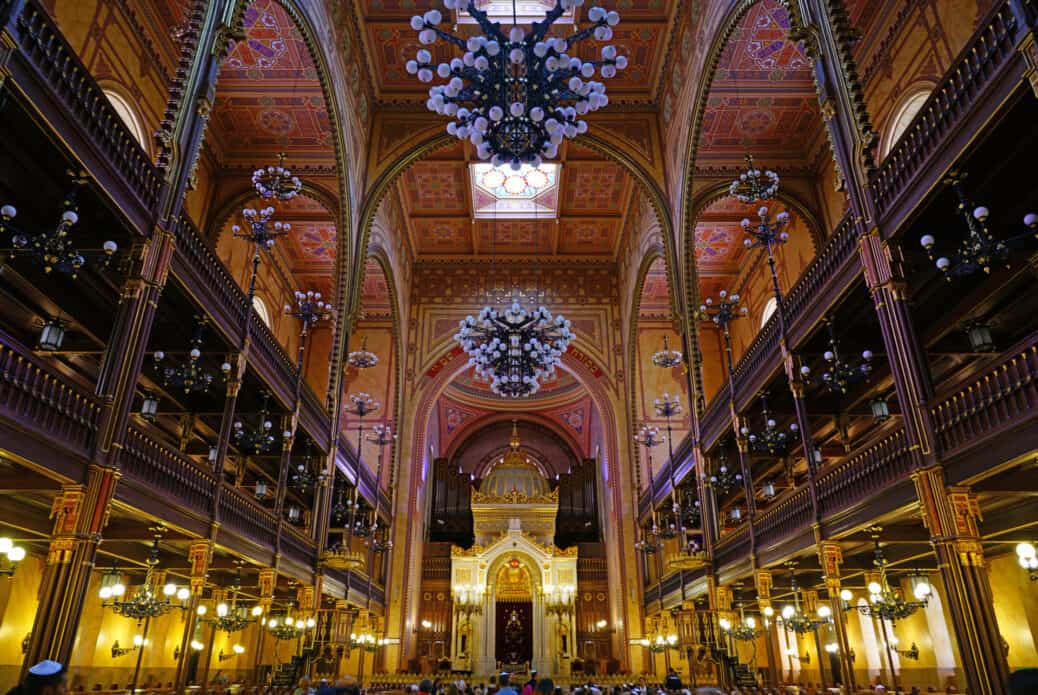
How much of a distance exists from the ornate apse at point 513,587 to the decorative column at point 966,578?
2121 centimetres

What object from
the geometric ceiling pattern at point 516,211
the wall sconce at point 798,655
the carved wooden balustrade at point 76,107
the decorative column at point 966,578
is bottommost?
the wall sconce at point 798,655

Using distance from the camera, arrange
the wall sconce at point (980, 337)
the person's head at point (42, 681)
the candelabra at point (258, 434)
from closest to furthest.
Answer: the person's head at point (42, 681)
the wall sconce at point (980, 337)
the candelabra at point (258, 434)

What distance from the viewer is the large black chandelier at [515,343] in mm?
A: 14078

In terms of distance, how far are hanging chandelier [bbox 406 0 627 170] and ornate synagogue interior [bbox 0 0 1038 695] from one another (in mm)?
56

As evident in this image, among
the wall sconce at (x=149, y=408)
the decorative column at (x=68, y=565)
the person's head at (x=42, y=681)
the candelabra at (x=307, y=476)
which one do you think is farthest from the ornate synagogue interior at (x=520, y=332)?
the person's head at (x=42, y=681)

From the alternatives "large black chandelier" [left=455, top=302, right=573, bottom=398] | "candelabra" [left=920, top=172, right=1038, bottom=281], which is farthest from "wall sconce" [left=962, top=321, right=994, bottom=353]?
"large black chandelier" [left=455, top=302, right=573, bottom=398]

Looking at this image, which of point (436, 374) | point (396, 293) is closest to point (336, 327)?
point (396, 293)

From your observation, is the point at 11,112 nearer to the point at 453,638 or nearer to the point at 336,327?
the point at 336,327

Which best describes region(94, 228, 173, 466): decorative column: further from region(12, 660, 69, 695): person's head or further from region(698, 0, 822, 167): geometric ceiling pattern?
region(698, 0, 822, 167): geometric ceiling pattern

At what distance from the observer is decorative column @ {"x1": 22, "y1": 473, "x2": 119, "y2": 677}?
6629 mm

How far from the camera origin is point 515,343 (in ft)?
46.3

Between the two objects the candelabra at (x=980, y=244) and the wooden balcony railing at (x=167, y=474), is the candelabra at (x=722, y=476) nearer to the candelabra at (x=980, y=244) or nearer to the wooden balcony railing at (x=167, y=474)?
the candelabra at (x=980, y=244)

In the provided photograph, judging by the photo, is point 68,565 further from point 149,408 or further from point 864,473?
point 864,473

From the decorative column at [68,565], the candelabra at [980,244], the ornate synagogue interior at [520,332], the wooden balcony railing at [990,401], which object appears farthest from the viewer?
the ornate synagogue interior at [520,332]
